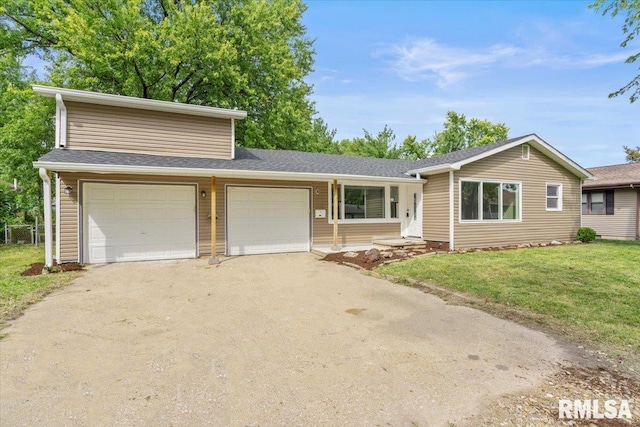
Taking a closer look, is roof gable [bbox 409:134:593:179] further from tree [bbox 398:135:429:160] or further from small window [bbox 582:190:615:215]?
tree [bbox 398:135:429:160]

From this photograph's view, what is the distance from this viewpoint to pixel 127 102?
9617 mm

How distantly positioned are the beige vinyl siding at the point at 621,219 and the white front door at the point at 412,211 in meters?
11.5

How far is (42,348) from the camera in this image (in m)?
3.56

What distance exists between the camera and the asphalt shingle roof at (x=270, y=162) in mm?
8508

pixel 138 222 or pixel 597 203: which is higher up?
pixel 597 203

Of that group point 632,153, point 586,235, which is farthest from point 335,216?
point 632,153

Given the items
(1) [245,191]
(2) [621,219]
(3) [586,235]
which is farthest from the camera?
(2) [621,219]

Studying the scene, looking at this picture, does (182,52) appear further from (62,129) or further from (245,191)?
(245,191)

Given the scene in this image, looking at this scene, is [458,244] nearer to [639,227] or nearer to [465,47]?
[465,47]

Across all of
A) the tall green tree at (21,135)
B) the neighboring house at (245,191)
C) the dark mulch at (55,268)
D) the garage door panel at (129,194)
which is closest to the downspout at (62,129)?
the neighboring house at (245,191)

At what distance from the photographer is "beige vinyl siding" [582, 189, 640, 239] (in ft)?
52.4

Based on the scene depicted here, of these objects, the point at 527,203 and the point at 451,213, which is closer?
the point at 451,213

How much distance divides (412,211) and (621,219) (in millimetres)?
11729

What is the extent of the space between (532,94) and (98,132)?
58.7 ft
